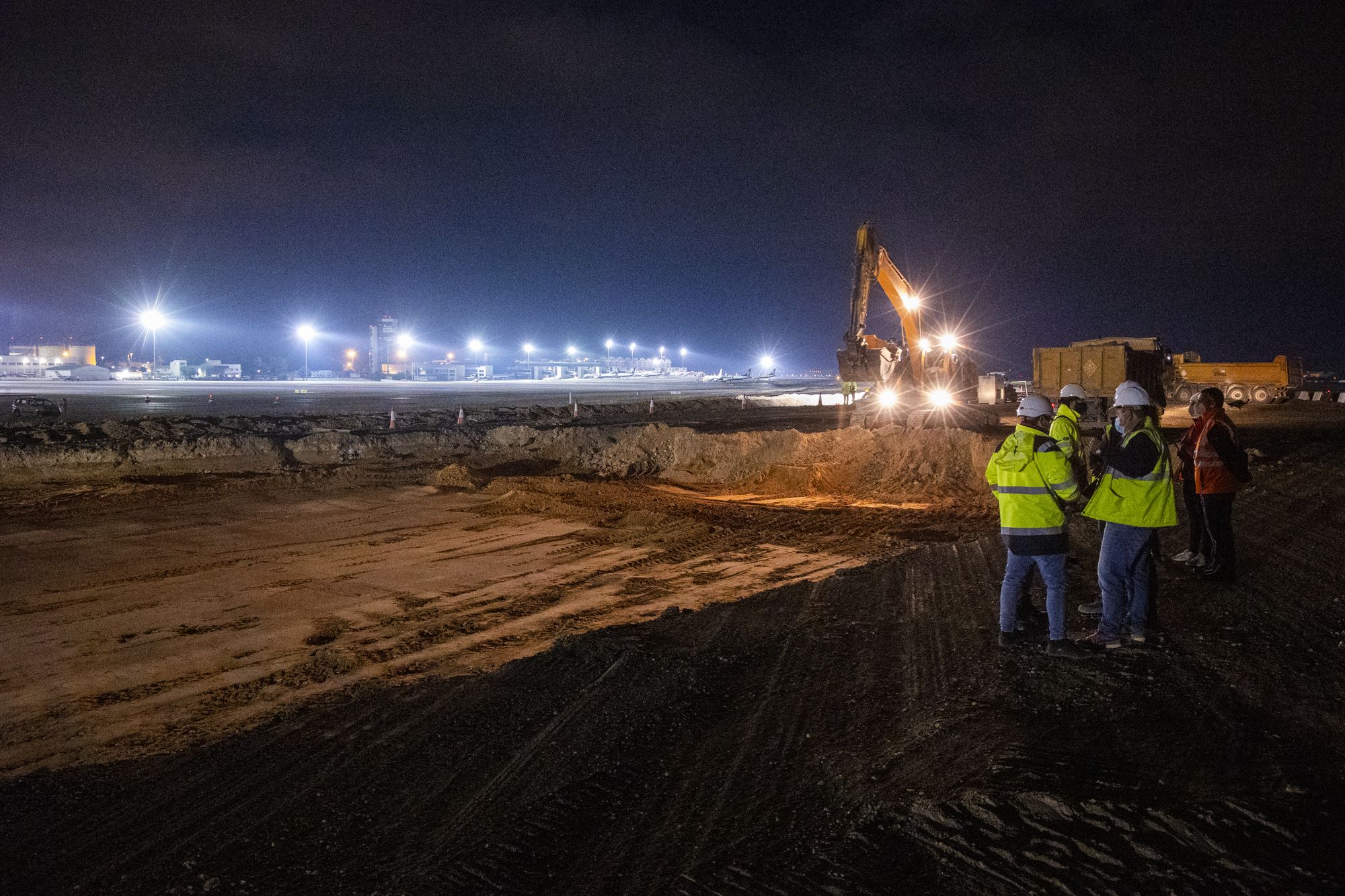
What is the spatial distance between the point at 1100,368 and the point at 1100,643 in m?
25.3

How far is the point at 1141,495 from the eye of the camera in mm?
5027

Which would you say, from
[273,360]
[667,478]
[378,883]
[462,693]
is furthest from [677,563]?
[273,360]

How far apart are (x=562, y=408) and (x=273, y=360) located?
14930 cm

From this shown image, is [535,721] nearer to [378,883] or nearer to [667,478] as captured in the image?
[378,883]

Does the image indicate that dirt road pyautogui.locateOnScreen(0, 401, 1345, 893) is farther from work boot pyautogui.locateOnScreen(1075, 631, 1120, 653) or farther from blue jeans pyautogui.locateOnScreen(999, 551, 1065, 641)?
blue jeans pyautogui.locateOnScreen(999, 551, 1065, 641)

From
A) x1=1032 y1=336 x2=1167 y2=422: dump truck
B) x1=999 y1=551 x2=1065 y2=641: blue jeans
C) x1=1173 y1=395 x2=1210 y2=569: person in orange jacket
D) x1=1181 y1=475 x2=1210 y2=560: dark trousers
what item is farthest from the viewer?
x1=1032 y1=336 x2=1167 y2=422: dump truck

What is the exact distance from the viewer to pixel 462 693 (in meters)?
5.38

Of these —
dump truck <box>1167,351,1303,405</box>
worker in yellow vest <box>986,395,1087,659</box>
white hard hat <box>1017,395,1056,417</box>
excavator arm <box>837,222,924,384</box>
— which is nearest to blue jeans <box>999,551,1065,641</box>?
worker in yellow vest <box>986,395,1087,659</box>

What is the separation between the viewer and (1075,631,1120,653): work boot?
5266 millimetres

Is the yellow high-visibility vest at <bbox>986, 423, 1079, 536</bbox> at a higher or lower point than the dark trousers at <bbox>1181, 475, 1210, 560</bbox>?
higher

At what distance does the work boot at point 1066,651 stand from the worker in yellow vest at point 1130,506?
17 centimetres

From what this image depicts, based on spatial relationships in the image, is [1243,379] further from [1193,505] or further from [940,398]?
[1193,505]

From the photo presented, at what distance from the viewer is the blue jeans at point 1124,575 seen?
17.0 ft

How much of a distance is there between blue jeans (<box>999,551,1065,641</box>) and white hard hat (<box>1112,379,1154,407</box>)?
103 centimetres
